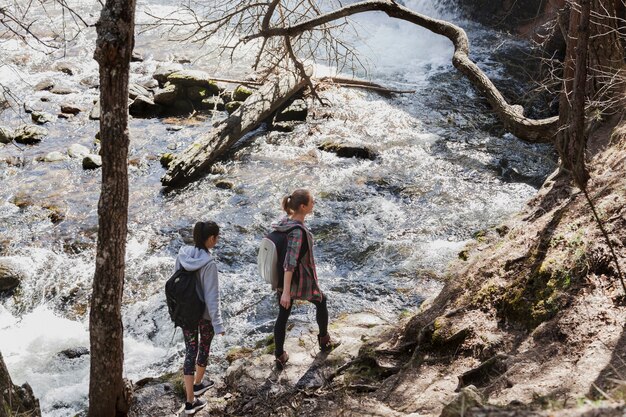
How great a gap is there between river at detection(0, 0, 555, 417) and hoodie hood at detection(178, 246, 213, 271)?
1.97m

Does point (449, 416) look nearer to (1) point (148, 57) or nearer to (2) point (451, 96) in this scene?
(2) point (451, 96)

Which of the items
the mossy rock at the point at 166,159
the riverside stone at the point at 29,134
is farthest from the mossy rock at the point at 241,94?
the riverside stone at the point at 29,134

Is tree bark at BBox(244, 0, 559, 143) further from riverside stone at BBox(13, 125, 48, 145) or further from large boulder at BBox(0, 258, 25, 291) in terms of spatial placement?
riverside stone at BBox(13, 125, 48, 145)

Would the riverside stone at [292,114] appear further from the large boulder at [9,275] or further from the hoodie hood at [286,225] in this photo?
the hoodie hood at [286,225]

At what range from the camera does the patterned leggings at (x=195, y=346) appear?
5621 millimetres

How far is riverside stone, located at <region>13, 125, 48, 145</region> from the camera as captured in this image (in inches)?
508

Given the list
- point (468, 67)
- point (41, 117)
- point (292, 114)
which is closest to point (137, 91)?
point (41, 117)

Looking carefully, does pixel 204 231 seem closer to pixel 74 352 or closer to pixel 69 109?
pixel 74 352

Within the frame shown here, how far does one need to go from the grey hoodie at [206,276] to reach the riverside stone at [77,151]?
25.2ft

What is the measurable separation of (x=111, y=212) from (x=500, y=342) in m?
3.11

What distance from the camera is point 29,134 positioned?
12930 millimetres

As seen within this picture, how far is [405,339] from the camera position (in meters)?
6.09

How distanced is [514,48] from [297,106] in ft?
20.0

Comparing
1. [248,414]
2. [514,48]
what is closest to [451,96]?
[514,48]
